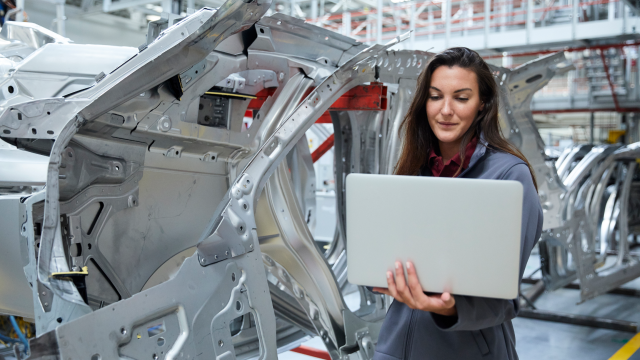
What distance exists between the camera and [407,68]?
3242 millimetres

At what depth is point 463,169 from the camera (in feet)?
4.75

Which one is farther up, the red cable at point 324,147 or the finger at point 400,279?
the red cable at point 324,147

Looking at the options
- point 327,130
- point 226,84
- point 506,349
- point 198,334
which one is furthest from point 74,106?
point 327,130

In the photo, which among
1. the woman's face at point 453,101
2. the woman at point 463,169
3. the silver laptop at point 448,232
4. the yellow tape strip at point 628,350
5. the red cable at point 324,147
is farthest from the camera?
the red cable at point 324,147

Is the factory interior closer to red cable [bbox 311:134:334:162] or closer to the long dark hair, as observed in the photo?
red cable [bbox 311:134:334:162]

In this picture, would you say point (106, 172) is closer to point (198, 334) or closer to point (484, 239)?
point (198, 334)

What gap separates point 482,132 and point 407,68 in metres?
1.89

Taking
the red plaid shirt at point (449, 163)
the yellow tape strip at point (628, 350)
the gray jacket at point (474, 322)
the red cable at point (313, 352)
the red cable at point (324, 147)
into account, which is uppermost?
the red cable at point (324, 147)

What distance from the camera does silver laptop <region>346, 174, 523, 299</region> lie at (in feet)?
3.85

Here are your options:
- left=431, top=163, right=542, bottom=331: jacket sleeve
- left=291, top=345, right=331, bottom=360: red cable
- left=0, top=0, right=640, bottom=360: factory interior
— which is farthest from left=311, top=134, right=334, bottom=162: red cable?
left=431, top=163, right=542, bottom=331: jacket sleeve

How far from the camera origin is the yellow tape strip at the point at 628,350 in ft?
14.6

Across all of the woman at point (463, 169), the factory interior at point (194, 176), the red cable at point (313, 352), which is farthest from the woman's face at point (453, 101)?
the red cable at point (313, 352)

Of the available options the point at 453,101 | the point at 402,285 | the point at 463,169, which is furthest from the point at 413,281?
the point at 453,101

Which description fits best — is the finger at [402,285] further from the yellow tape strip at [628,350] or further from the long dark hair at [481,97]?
the yellow tape strip at [628,350]
